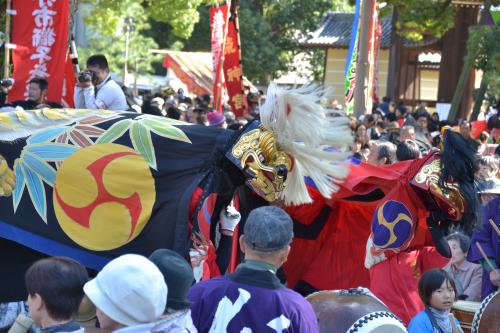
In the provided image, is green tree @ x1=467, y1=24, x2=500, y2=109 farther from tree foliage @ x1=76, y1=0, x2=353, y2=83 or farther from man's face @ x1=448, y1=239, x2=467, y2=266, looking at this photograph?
tree foliage @ x1=76, y1=0, x2=353, y2=83

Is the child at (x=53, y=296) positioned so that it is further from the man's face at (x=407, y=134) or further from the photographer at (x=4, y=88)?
the man's face at (x=407, y=134)

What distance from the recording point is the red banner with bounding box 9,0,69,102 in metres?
8.23

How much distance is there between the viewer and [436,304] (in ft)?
15.2

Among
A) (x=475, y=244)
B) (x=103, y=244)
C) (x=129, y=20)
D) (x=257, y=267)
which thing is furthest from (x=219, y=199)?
(x=129, y=20)

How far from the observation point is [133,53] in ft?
88.5

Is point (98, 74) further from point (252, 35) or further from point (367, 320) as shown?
point (252, 35)

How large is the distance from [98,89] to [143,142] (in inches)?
60.5

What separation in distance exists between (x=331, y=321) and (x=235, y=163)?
102 cm

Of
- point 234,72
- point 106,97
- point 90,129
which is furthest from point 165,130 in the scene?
point 234,72

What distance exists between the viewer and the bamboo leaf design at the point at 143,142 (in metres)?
4.92

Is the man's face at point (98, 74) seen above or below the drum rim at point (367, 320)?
above

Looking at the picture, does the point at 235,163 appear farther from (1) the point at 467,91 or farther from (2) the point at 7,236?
(1) the point at 467,91

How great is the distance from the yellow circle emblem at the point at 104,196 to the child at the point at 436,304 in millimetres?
1422

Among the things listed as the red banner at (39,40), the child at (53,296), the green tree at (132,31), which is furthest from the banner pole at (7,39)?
the green tree at (132,31)
